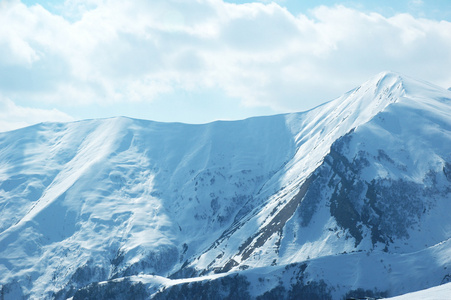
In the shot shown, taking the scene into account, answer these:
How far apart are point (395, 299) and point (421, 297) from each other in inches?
283

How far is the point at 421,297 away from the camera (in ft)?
324

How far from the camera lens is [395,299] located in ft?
345

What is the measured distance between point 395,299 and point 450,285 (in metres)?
11.8

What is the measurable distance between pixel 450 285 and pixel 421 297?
13.2 m

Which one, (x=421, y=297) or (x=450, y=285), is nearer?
(x=421, y=297)

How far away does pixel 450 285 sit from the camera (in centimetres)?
10869

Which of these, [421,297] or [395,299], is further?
[395,299]
